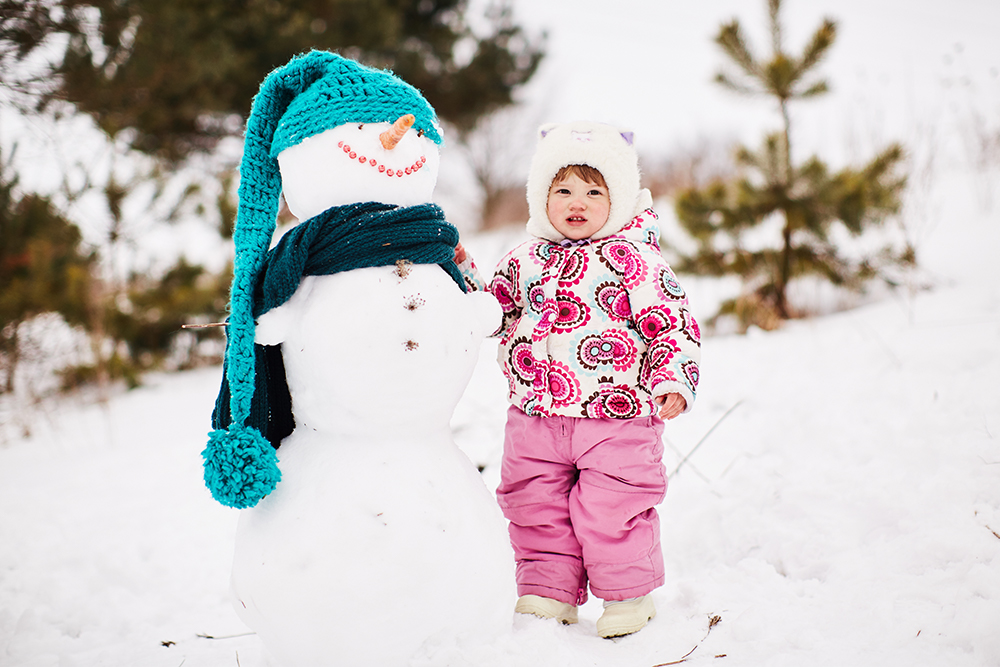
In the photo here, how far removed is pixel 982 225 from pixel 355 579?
7.04 metres

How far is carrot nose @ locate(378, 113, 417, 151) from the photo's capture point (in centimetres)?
138

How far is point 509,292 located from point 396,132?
2.02ft

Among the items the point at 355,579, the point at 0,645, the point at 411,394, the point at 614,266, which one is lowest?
the point at 0,645

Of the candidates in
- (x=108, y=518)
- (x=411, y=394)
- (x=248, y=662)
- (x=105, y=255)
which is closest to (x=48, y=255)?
(x=105, y=255)

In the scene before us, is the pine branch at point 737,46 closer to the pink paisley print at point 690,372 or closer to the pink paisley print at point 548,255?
the pink paisley print at point 548,255

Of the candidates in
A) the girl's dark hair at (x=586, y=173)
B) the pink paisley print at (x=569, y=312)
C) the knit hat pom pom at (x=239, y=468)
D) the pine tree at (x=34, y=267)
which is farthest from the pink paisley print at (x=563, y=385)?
the pine tree at (x=34, y=267)

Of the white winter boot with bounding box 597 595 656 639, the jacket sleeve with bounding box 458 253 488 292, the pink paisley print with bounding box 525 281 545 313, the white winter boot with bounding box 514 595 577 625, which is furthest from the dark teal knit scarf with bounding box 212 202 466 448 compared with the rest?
the white winter boot with bounding box 597 595 656 639

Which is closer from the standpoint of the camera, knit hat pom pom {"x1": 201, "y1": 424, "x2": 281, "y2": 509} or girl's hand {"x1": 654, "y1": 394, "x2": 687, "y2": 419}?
knit hat pom pom {"x1": 201, "y1": 424, "x2": 281, "y2": 509}

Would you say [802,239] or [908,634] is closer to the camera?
[908,634]

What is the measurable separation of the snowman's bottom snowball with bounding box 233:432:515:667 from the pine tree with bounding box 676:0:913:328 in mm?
4039

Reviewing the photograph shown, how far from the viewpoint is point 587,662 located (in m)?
1.48

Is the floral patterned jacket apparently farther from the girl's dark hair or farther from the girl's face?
the girl's dark hair

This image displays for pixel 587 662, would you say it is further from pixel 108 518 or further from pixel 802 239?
pixel 802 239

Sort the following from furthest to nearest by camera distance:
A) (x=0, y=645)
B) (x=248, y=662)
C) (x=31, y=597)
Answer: (x=31, y=597) < (x=0, y=645) < (x=248, y=662)
